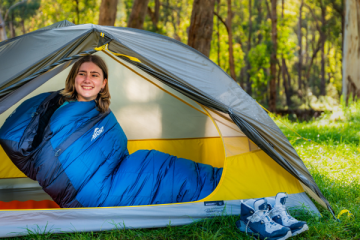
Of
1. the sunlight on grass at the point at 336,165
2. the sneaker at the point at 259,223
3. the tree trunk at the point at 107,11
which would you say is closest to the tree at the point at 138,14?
the tree trunk at the point at 107,11

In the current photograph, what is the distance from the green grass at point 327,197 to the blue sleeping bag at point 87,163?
0.22 metres

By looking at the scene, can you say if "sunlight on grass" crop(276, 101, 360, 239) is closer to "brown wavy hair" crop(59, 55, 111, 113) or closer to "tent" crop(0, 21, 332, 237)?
"tent" crop(0, 21, 332, 237)

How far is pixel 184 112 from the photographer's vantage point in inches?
130

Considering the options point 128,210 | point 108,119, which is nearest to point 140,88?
point 108,119

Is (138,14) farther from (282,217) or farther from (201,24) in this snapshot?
(282,217)

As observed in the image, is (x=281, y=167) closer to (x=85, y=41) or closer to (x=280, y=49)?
(x=85, y=41)

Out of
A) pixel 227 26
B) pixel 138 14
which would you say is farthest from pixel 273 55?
pixel 138 14

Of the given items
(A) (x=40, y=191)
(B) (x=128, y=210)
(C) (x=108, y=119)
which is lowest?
(A) (x=40, y=191)

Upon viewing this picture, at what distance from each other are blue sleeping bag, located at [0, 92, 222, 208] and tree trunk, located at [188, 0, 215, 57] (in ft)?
8.60

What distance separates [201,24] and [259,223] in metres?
3.39

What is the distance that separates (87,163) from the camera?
212 cm

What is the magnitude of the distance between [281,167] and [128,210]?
1.08 meters

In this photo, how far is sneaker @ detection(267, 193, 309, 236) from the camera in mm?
1824

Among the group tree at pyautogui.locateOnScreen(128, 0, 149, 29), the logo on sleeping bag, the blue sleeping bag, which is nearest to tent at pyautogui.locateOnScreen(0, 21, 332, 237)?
the blue sleeping bag
